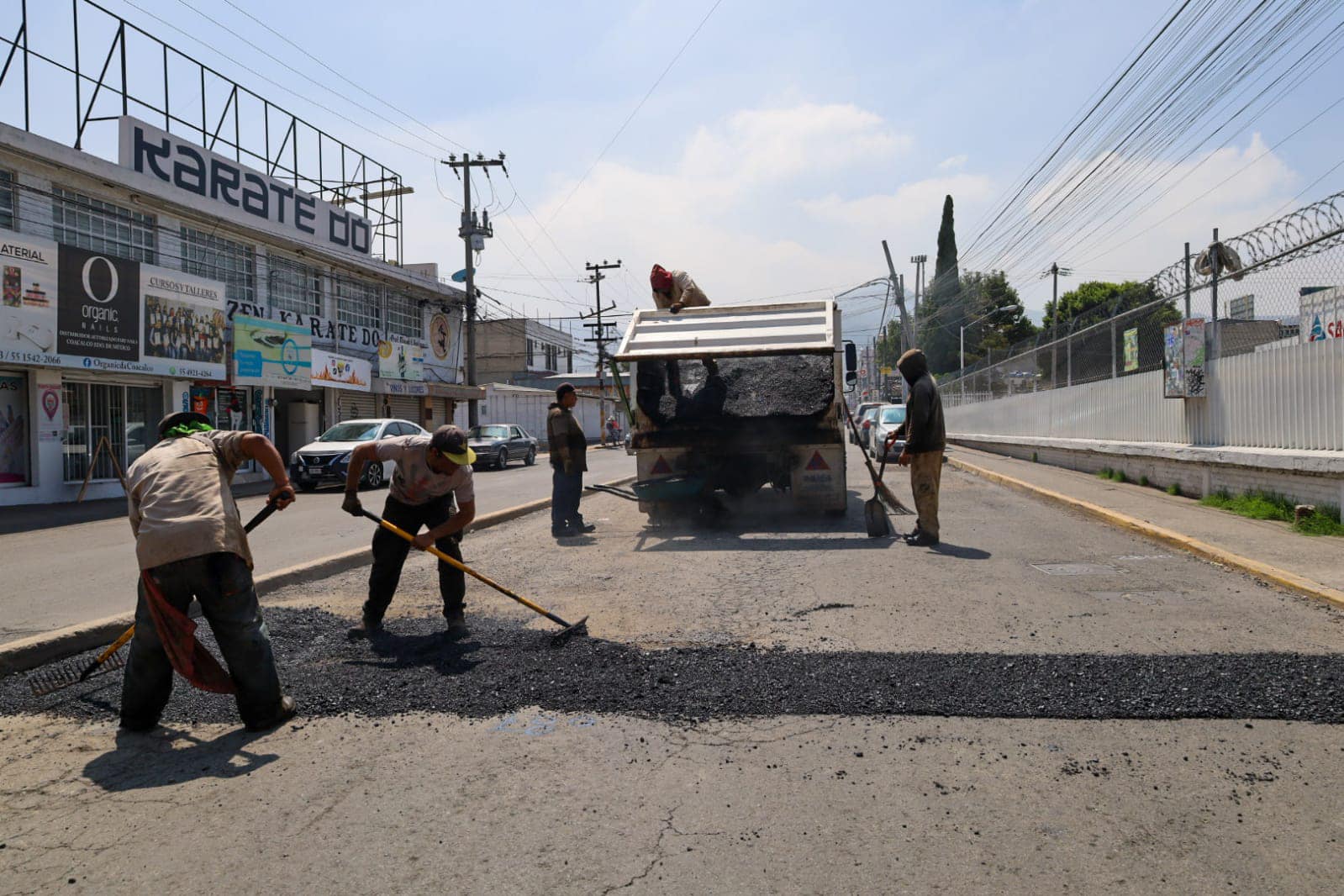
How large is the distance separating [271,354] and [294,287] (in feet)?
15.2

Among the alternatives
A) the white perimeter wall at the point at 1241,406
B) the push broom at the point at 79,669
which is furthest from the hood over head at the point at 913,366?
the push broom at the point at 79,669

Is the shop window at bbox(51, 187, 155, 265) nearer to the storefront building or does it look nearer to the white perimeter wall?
the storefront building

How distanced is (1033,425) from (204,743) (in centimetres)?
2071

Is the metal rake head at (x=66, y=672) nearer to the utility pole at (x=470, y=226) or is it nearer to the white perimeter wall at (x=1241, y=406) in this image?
the white perimeter wall at (x=1241, y=406)

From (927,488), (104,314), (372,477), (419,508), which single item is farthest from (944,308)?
(419,508)

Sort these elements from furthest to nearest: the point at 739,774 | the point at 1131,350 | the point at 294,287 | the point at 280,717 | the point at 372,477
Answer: the point at 294,287 < the point at 372,477 < the point at 1131,350 < the point at 280,717 < the point at 739,774

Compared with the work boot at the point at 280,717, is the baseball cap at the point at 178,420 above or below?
above

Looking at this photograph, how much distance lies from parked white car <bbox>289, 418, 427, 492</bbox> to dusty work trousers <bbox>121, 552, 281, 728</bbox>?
14319 millimetres

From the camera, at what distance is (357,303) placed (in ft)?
101

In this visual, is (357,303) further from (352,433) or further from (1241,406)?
(1241,406)

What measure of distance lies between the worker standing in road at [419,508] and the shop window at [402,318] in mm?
27776

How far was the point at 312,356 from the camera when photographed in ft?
81.6

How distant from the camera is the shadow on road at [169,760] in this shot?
3.54 m

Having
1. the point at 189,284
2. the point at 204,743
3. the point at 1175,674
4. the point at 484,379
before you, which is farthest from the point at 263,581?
the point at 484,379
